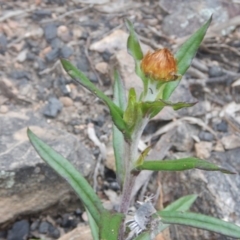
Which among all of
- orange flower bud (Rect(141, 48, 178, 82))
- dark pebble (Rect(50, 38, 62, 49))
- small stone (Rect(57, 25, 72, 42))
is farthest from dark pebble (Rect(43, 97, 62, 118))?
orange flower bud (Rect(141, 48, 178, 82))

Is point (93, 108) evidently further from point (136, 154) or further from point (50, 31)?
point (136, 154)

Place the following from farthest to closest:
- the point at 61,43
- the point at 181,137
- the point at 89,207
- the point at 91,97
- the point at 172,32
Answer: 1. the point at 172,32
2. the point at 61,43
3. the point at 91,97
4. the point at 181,137
5. the point at 89,207

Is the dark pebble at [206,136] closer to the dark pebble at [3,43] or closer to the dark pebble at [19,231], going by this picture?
the dark pebble at [19,231]

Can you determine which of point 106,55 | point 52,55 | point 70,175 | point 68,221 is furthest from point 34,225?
point 106,55

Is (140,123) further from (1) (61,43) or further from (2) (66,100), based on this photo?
(1) (61,43)

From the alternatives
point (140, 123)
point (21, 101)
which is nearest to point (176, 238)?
point (140, 123)

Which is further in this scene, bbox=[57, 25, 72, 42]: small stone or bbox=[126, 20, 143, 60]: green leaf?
bbox=[57, 25, 72, 42]: small stone

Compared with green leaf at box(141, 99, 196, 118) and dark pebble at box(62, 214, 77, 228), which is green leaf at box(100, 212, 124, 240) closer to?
green leaf at box(141, 99, 196, 118)
